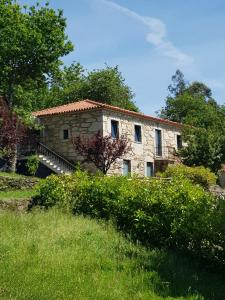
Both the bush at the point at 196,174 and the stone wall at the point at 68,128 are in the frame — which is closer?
the bush at the point at 196,174

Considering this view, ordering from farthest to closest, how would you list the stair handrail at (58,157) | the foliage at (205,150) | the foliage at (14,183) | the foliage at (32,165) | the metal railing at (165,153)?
1. the metal railing at (165,153)
2. the foliage at (205,150)
3. the stair handrail at (58,157)
4. the foliage at (32,165)
5. the foliage at (14,183)

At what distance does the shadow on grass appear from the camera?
29.3 feet

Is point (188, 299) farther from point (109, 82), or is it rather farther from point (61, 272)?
point (109, 82)

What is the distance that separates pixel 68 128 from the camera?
33.0m

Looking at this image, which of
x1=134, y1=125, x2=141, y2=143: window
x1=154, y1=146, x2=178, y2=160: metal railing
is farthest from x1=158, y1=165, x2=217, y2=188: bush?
x1=154, y1=146, x2=178, y2=160: metal railing

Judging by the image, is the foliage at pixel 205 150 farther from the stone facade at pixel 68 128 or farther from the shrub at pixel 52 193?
the shrub at pixel 52 193

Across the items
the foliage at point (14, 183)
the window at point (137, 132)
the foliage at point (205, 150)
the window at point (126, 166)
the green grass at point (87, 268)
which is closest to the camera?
the green grass at point (87, 268)

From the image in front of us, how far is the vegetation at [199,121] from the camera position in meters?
35.2

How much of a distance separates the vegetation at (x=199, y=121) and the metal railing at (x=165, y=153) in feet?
4.78

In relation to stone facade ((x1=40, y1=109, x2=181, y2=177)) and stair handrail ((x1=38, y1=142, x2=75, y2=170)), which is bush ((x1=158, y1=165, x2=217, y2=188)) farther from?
stair handrail ((x1=38, y1=142, x2=75, y2=170))

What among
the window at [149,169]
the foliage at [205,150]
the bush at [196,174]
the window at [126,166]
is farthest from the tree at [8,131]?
the foliage at [205,150]

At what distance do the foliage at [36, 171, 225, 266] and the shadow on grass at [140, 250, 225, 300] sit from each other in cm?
38

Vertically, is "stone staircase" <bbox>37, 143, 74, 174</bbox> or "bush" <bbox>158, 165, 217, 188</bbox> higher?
"stone staircase" <bbox>37, 143, 74, 174</bbox>

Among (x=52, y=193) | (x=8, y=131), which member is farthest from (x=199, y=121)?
(x=52, y=193)
